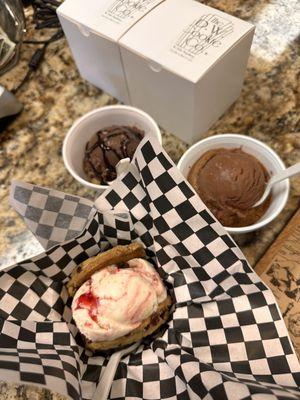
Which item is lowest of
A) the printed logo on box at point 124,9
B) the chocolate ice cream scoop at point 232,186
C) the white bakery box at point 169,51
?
the chocolate ice cream scoop at point 232,186

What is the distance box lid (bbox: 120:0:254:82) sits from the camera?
63 centimetres

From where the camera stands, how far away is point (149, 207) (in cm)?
55

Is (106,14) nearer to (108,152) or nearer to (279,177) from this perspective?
(108,152)

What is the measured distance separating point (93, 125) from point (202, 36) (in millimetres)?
251

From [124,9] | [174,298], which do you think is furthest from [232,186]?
[124,9]

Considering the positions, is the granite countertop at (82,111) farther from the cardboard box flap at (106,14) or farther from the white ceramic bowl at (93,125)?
the cardboard box flap at (106,14)

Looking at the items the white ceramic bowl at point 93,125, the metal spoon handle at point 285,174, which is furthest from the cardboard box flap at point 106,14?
the metal spoon handle at point 285,174

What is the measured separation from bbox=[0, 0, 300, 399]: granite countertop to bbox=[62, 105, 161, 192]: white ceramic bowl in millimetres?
74

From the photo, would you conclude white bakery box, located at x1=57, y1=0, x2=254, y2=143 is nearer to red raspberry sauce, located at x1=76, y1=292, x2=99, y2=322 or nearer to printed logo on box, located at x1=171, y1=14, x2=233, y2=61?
printed logo on box, located at x1=171, y1=14, x2=233, y2=61

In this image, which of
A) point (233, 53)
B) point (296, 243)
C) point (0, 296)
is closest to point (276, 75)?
point (233, 53)

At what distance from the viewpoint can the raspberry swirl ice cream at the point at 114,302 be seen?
0.53m

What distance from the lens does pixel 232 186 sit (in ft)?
2.09

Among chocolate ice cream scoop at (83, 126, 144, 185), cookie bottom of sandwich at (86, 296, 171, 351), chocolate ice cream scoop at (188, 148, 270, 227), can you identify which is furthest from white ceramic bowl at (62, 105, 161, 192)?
cookie bottom of sandwich at (86, 296, 171, 351)

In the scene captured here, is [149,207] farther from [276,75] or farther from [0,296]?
[276,75]
